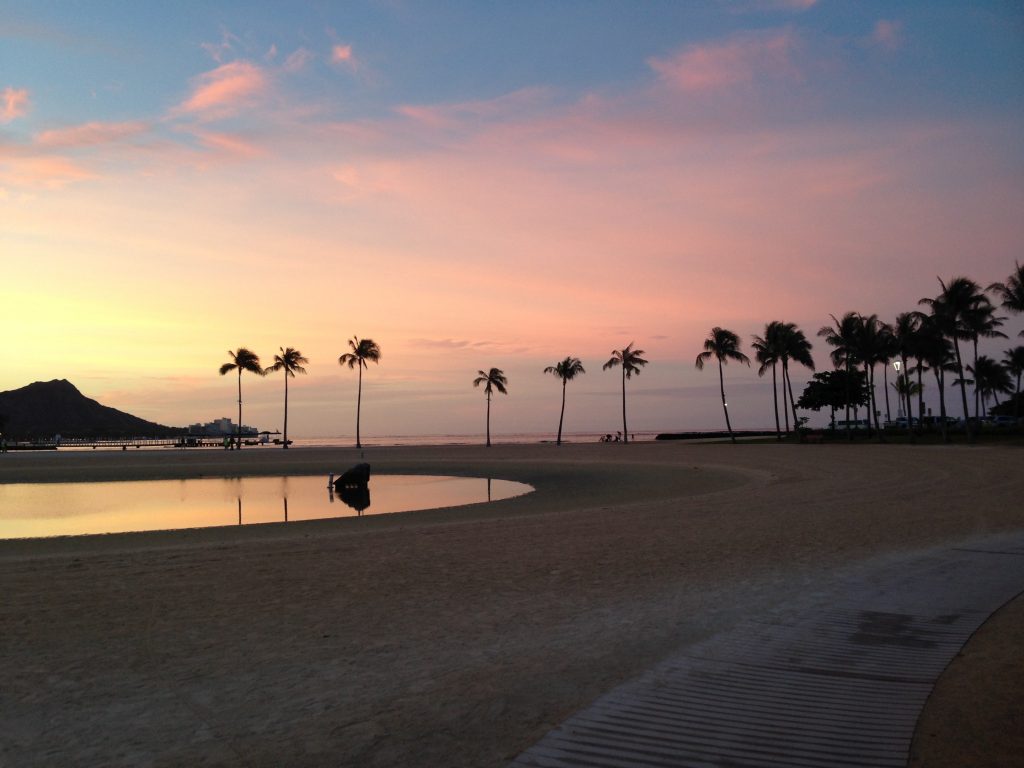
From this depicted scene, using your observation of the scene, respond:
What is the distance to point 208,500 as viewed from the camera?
27547 mm

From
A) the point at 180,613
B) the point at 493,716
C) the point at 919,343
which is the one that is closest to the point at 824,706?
the point at 493,716

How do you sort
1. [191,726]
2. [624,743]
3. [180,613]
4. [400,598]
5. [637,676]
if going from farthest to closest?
[400,598] < [180,613] < [637,676] < [191,726] < [624,743]

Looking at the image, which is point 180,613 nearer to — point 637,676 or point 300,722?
point 300,722

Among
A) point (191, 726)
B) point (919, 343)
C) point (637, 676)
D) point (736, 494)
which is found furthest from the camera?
point (919, 343)

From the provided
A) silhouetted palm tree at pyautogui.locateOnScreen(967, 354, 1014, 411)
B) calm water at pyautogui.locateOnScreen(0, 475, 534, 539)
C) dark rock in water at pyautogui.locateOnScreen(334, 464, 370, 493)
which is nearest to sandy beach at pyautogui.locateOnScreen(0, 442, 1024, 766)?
calm water at pyautogui.locateOnScreen(0, 475, 534, 539)

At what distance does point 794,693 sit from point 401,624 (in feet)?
13.5

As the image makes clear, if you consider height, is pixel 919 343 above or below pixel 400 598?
above

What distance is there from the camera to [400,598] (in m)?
9.60

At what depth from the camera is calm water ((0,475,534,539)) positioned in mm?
21703

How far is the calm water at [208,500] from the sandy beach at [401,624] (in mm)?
4726

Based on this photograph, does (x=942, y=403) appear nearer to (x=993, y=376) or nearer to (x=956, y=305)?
(x=956, y=305)

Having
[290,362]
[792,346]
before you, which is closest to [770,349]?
[792,346]

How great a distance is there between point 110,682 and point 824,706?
5455 mm

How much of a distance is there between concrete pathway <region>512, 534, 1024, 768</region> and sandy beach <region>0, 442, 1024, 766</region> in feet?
0.81
